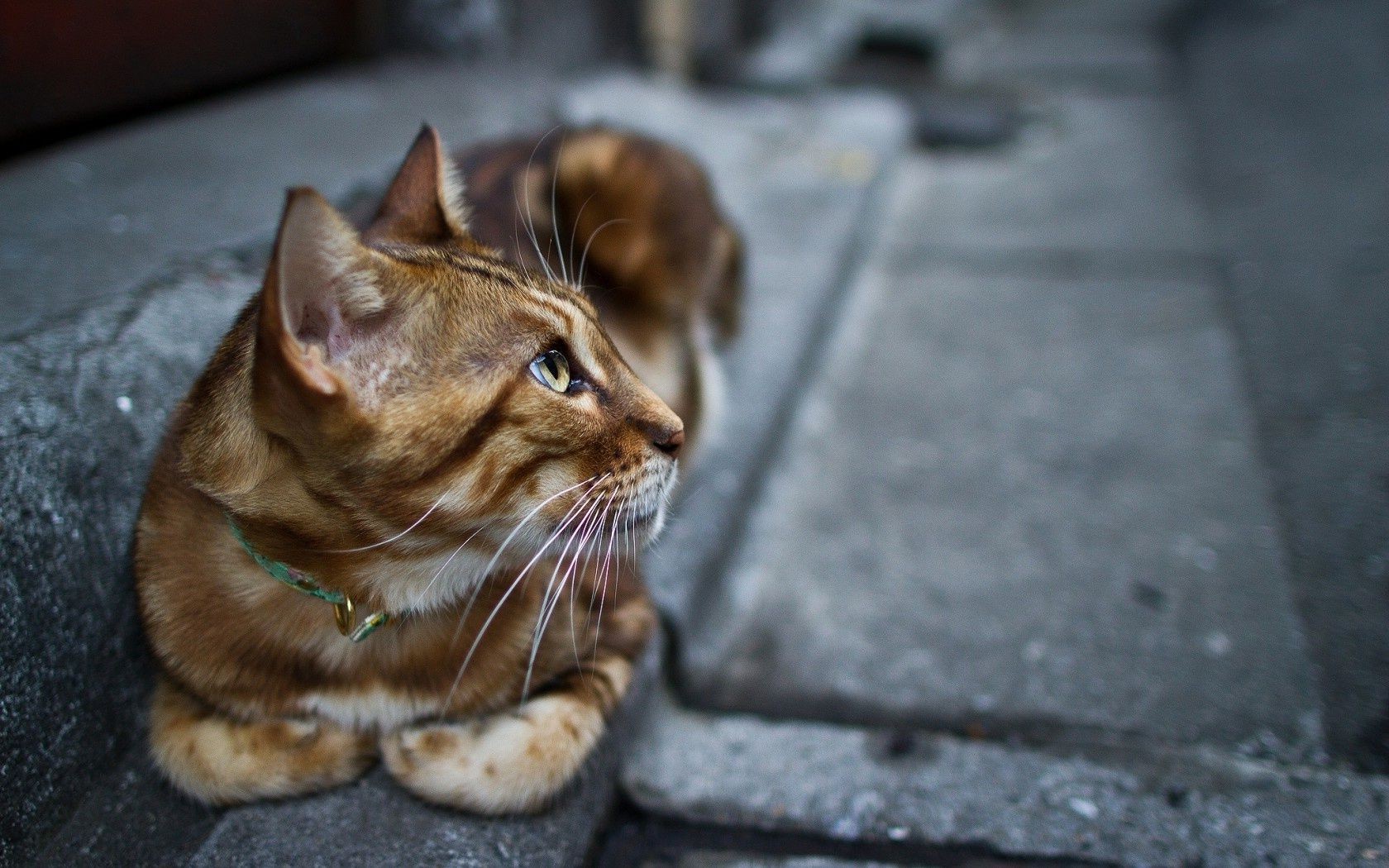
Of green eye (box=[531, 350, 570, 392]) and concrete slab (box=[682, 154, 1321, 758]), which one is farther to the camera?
concrete slab (box=[682, 154, 1321, 758])

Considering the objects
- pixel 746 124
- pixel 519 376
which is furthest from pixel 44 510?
pixel 746 124

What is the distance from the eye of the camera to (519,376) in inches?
51.7

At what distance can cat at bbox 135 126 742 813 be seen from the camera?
120 cm

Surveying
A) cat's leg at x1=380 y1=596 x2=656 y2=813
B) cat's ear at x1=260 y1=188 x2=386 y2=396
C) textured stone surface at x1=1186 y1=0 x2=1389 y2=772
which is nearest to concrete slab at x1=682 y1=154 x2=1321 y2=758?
textured stone surface at x1=1186 y1=0 x2=1389 y2=772

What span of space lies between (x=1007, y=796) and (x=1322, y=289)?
212 cm

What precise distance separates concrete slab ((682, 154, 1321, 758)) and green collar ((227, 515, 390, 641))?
2.54ft

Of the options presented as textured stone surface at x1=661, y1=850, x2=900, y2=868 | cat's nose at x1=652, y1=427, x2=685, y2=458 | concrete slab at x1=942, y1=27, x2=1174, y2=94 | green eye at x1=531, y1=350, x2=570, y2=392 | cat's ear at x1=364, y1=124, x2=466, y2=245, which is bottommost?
concrete slab at x1=942, y1=27, x2=1174, y2=94

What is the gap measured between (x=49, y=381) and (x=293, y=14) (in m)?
2.33

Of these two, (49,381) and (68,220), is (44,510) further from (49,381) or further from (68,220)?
(68,220)

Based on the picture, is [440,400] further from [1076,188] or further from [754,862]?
[1076,188]

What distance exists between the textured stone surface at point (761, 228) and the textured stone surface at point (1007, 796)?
0.32 meters

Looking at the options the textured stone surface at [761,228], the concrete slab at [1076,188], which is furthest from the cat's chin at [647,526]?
the concrete slab at [1076,188]

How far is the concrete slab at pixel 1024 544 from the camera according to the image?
1917 mm

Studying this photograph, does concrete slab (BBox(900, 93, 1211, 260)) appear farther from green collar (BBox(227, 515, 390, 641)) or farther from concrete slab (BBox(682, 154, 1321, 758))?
green collar (BBox(227, 515, 390, 641))
